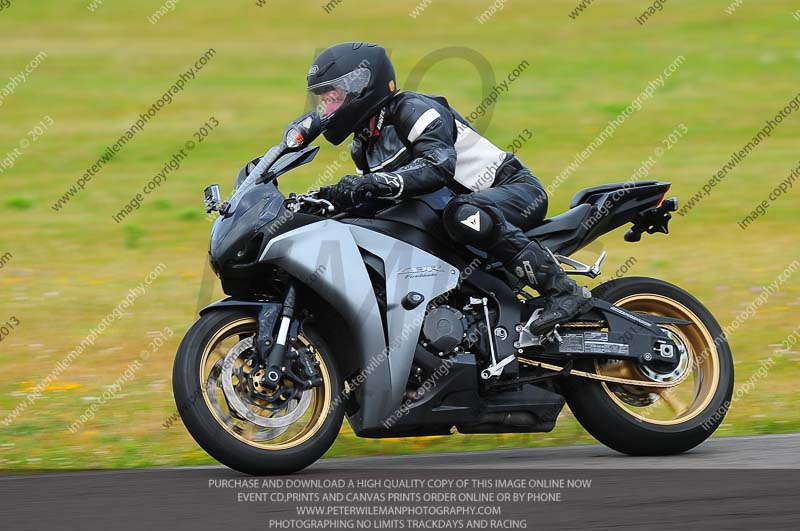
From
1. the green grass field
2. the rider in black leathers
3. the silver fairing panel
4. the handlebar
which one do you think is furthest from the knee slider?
the green grass field

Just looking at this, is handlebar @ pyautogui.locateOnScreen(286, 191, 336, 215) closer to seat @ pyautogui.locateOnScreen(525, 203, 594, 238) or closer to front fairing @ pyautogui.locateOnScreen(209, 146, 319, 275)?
front fairing @ pyautogui.locateOnScreen(209, 146, 319, 275)

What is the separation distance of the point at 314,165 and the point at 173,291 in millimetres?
7300

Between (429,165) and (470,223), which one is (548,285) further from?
(429,165)

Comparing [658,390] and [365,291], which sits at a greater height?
[365,291]

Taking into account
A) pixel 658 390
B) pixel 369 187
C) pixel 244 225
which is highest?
pixel 369 187

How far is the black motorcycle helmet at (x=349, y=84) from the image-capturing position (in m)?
6.31

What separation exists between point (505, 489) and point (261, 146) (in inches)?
593

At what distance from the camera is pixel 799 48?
25984 millimetres

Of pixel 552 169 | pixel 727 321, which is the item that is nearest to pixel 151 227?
pixel 552 169

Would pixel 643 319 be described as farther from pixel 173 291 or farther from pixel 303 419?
pixel 173 291

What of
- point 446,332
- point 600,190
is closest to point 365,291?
point 446,332

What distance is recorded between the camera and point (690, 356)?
6.79 meters

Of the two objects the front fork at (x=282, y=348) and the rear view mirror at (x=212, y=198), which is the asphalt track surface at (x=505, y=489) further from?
the rear view mirror at (x=212, y=198)

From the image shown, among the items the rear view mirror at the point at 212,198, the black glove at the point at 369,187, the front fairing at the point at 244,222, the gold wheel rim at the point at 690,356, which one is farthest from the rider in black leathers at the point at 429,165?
the rear view mirror at the point at 212,198
